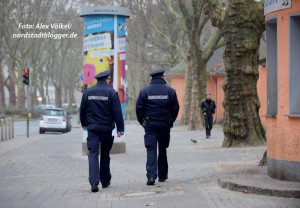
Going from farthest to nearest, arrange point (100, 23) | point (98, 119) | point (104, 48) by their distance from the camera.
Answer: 1. point (100, 23)
2. point (104, 48)
3. point (98, 119)

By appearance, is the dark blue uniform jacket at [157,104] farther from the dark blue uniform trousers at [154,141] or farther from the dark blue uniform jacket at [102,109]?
the dark blue uniform jacket at [102,109]

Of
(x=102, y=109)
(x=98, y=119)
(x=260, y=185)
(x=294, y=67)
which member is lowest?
(x=260, y=185)

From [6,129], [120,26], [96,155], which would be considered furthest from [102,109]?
[6,129]

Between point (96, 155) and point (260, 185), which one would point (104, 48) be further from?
point (260, 185)

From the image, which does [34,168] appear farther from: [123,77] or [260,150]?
[260,150]

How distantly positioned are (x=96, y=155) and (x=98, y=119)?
588 millimetres

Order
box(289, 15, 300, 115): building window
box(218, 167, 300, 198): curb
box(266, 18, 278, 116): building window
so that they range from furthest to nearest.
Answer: box(266, 18, 278, 116): building window → box(289, 15, 300, 115): building window → box(218, 167, 300, 198): curb

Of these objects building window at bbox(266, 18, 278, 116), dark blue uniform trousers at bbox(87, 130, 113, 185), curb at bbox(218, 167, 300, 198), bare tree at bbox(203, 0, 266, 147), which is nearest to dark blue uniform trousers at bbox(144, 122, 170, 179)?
dark blue uniform trousers at bbox(87, 130, 113, 185)

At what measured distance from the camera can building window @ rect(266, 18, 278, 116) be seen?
11969 millimetres

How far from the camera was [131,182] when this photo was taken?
522 inches

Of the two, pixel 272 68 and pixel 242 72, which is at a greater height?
pixel 242 72

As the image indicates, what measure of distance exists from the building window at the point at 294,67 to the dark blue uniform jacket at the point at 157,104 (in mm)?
2082

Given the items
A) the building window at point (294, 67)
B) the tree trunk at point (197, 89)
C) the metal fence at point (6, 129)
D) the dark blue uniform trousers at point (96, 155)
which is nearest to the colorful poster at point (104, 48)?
the dark blue uniform trousers at point (96, 155)

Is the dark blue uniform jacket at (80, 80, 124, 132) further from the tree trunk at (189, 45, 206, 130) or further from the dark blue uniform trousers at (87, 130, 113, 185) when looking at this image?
the tree trunk at (189, 45, 206, 130)
